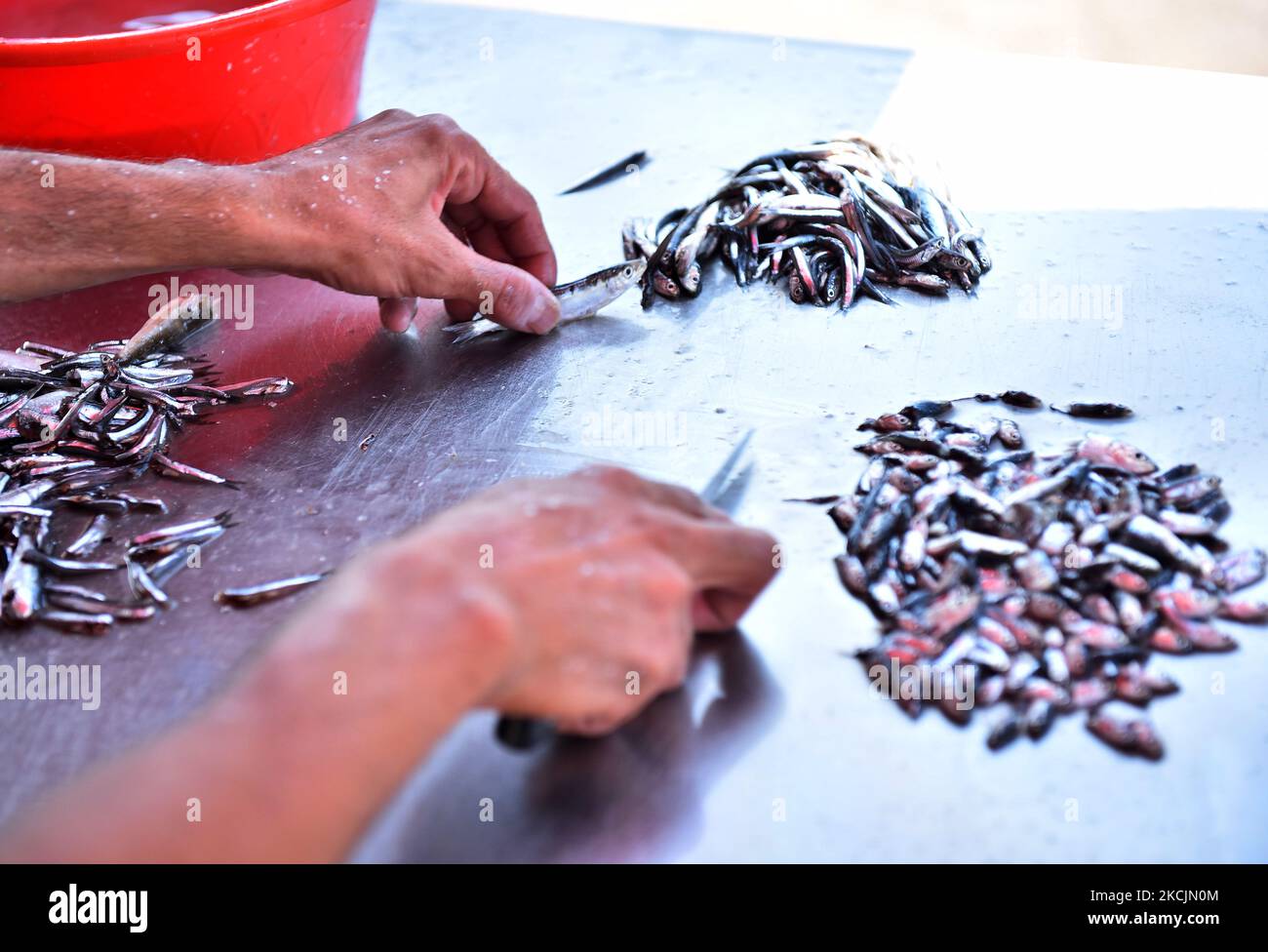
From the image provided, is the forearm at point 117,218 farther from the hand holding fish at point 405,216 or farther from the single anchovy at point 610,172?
the single anchovy at point 610,172

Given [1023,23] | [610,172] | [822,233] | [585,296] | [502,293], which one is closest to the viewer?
[502,293]

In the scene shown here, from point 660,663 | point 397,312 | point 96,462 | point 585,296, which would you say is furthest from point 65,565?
point 585,296

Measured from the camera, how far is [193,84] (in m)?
2.15

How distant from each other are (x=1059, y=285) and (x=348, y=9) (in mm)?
1463

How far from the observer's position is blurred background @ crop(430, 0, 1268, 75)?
6.19 meters

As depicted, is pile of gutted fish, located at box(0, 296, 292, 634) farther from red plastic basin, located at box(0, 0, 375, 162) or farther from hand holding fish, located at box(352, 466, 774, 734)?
hand holding fish, located at box(352, 466, 774, 734)

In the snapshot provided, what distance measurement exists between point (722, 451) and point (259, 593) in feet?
2.20

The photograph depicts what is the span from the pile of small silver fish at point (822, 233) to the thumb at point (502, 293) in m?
0.21

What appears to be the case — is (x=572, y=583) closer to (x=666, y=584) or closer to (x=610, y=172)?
(x=666, y=584)

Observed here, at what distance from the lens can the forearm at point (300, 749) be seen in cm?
93

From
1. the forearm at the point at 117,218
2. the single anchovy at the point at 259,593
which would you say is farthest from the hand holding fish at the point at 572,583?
the forearm at the point at 117,218

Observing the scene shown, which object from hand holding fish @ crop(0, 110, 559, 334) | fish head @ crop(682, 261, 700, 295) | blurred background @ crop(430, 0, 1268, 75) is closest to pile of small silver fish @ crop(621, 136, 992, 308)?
fish head @ crop(682, 261, 700, 295)
